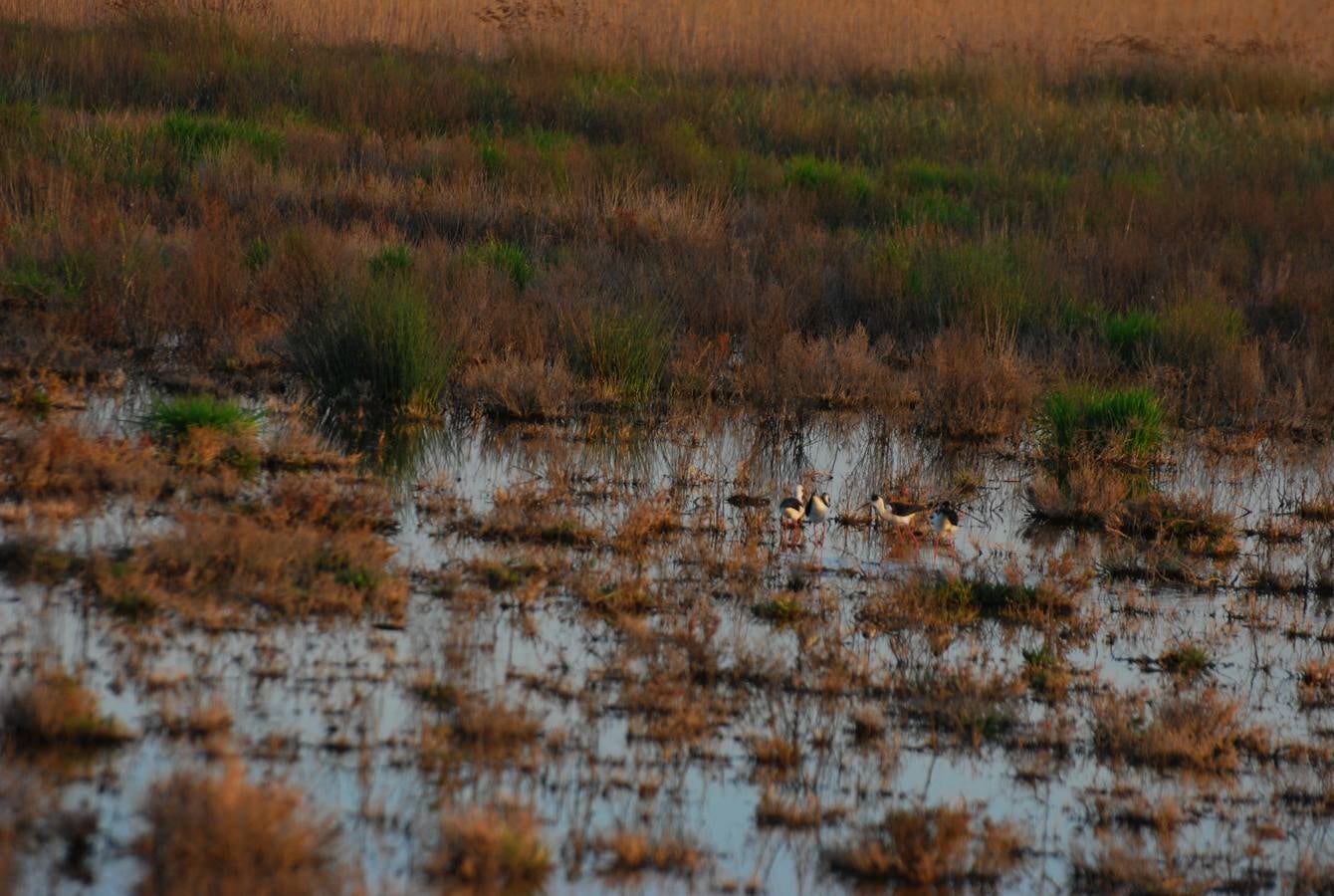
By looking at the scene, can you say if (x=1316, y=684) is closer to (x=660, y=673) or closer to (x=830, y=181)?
(x=660, y=673)

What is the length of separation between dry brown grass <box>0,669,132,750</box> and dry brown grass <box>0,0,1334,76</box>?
15509 millimetres

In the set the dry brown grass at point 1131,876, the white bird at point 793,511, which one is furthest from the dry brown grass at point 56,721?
the white bird at point 793,511

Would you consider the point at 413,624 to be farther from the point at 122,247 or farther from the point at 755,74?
the point at 755,74

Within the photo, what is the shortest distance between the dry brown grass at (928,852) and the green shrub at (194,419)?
15.1 ft

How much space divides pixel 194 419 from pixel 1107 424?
5.54 meters

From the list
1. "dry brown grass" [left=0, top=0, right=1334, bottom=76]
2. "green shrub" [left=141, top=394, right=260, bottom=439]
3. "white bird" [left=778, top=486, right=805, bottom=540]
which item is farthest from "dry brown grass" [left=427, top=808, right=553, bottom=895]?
"dry brown grass" [left=0, top=0, right=1334, bottom=76]

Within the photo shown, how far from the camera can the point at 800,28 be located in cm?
2205

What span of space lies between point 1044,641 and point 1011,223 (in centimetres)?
1001

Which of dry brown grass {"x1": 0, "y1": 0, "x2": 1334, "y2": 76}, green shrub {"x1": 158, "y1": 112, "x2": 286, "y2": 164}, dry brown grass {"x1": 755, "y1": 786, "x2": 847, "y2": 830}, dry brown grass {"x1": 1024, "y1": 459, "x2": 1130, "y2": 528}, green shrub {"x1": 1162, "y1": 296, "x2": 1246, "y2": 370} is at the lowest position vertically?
dry brown grass {"x1": 1024, "y1": 459, "x2": 1130, "y2": 528}

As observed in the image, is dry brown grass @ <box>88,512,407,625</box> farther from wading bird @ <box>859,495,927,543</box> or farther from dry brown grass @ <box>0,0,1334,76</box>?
dry brown grass @ <box>0,0,1334,76</box>

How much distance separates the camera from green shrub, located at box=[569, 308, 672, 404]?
10.7 metres

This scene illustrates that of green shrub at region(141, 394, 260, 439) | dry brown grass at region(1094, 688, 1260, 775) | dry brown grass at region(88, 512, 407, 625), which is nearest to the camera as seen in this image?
dry brown grass at region(1094, 688, 1260, 775)

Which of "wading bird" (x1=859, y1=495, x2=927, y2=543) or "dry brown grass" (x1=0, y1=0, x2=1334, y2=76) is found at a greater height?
"dry brown grass" (x1=0, y1=0, x2=1334, y2=76)

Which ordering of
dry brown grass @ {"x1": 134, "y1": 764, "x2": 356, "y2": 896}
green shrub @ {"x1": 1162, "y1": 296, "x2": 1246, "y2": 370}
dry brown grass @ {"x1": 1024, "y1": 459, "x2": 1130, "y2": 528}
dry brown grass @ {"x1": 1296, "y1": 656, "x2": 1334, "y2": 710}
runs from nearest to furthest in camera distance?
dry brown grass @ {"x1": 134, "y1": 764, "x2": 356, "y2": 896} < dry brown grass @ {"x1": 1296, "y1": 656, "x2": 1334, "y2": 710} < dry brown grass @ {"x1": 1024, "y1": 459, "x2": 1130, "y2": 528} < green shrub @ {"x1": 1162, "y1": 296, "x2": 1246, "y2": 370}
